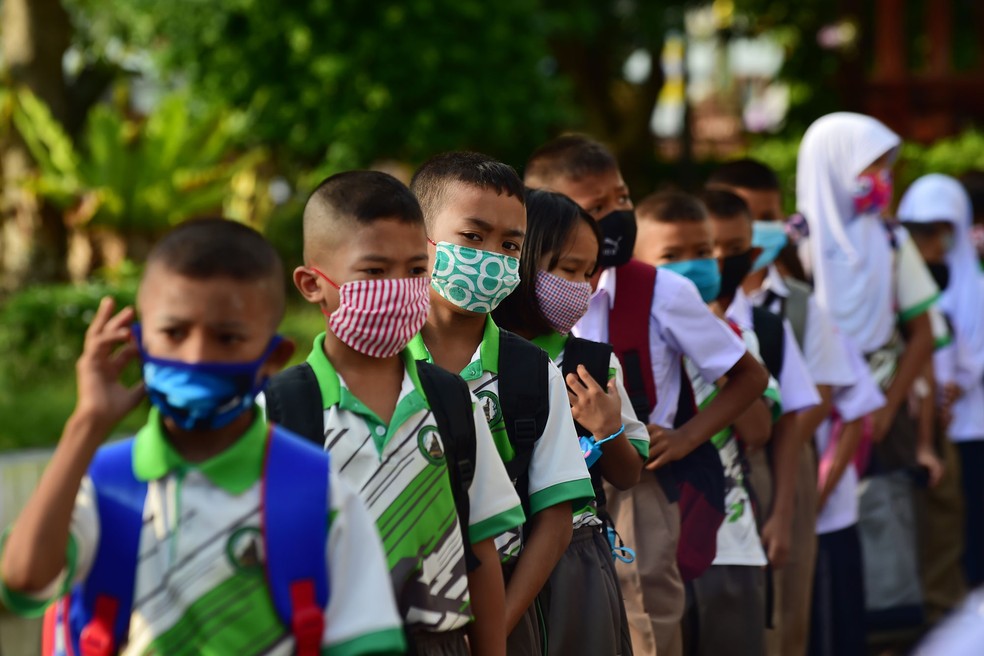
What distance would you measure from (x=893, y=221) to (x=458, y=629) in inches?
184

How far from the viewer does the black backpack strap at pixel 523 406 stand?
3.41 metres

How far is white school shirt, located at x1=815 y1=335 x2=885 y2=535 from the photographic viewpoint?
6160mm

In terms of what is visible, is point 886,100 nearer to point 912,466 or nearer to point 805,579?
point 912,466

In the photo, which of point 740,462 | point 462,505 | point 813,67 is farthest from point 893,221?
point 813,67

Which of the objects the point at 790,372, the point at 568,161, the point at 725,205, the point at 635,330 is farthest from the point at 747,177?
the point at 635,330

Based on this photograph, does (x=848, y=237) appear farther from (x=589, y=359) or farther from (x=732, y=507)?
(x=589, y=359)

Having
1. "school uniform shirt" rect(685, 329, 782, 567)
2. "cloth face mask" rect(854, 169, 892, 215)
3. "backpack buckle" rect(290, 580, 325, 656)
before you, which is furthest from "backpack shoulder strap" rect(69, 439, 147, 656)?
"cloth face mask" rect(854, 169, 892, 215)

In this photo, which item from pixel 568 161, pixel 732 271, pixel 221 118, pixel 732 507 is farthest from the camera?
pixel 221 118

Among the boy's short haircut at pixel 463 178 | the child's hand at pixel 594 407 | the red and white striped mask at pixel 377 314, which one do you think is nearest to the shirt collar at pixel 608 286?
the child's hand at pixel 594 407

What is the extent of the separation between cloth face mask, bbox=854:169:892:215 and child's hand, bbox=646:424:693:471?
8.90ft

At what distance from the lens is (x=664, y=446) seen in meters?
4.44

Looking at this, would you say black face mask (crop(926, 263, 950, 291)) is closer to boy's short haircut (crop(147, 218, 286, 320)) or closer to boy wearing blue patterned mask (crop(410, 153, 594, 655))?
boy wearing blue patterned mask (crop(410, 153, 594, 655))

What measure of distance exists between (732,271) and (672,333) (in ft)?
3.21

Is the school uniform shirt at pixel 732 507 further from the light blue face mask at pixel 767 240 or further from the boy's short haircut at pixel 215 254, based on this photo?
the boy's short haircut at pixel 215 254
